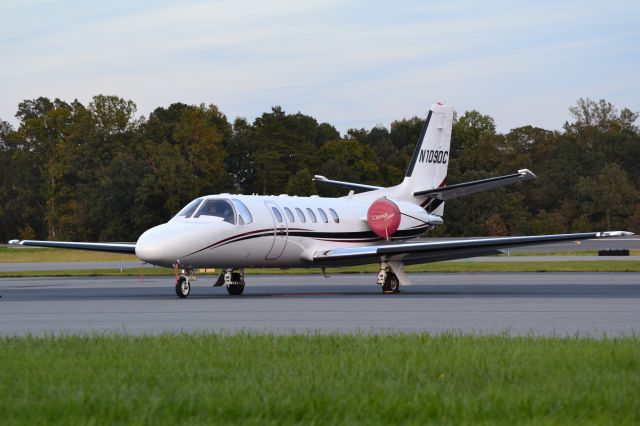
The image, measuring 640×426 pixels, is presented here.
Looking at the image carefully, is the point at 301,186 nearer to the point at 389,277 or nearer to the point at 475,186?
the point at 475,186

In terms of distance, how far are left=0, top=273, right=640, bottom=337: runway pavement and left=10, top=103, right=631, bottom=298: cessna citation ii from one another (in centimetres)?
78

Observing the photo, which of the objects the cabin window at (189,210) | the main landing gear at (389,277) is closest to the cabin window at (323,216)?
the main landing gear at (389,277)

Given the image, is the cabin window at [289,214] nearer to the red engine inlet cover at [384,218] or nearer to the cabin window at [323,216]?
the cabin window at [323,216]

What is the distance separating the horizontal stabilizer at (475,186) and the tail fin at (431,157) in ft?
1.48

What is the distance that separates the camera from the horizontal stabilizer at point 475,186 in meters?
27.7

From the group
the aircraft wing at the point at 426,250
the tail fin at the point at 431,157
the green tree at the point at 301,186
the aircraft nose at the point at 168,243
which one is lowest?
the aircraft wing at the point at 426,250

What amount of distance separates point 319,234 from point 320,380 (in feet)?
64.8

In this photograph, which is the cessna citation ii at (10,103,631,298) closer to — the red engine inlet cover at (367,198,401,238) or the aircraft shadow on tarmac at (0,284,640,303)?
the red engine inlet cover at (367,198,401,238)

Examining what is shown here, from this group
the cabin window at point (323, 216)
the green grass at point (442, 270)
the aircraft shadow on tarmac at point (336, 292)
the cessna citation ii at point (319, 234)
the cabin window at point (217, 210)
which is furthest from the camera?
the green grass at point (442, 270)

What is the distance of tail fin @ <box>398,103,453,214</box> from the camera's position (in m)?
32.9

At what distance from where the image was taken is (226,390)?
8266mm

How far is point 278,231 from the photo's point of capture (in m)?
27.0

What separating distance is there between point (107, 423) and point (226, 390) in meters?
1.31

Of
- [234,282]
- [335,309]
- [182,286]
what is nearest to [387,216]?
[234,282]
